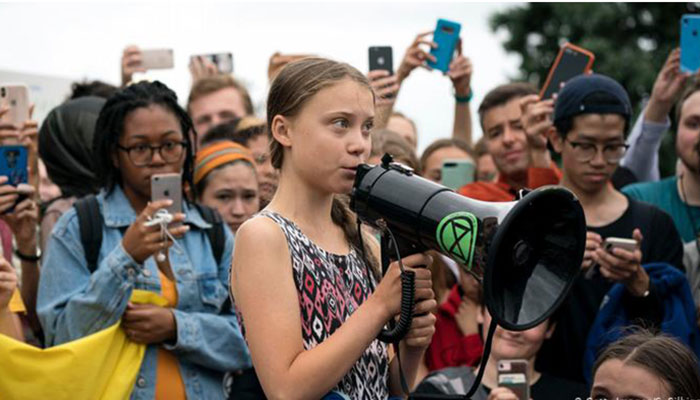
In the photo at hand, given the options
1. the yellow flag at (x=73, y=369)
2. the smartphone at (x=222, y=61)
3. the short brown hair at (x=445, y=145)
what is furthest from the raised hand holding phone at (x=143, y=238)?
the smartphone at (x=222, y=61)

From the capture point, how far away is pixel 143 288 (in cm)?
451

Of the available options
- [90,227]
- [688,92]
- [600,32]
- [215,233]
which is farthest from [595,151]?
[600,32]

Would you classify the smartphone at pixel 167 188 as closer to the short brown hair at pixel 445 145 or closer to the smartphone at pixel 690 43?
the short brown hair at pixel 445 145

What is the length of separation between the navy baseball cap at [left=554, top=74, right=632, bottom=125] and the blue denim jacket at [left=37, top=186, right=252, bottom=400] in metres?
1.69

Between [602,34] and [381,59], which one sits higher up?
[381,59]

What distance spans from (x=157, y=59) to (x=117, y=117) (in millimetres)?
2070

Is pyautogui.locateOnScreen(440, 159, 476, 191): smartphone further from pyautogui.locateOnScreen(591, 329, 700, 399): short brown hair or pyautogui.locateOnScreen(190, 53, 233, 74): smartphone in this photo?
pyautogui.locateOnScreen(591, 329, 700, 399): short brown hair

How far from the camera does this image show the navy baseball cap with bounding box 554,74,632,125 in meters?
5.16

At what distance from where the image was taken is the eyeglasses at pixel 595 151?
512cm

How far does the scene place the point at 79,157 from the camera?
5465 mm

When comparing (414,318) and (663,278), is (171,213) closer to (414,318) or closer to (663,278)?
(414,318)

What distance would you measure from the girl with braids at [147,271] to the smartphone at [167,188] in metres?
0.06

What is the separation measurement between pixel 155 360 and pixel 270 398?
4.60ft

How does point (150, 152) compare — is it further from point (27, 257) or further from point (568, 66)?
point (568, 66)
